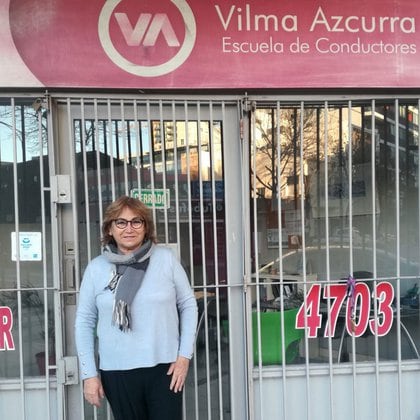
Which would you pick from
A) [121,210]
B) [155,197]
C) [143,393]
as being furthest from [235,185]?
[143,393]

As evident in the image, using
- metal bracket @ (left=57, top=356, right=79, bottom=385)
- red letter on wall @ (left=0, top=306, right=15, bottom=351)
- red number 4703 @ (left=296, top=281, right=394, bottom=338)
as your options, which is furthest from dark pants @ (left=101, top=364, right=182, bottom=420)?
red number 4703 @ (left=296, top=281, right=394, bottom=338)

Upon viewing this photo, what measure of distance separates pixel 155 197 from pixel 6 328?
1259 mm

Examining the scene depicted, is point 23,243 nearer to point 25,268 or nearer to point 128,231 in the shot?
point 25,268

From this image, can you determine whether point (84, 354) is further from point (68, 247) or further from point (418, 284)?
point (418, 284)

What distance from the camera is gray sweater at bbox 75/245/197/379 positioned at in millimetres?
2301

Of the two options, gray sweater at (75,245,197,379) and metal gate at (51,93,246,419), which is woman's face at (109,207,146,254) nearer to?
gray sweater at (75,245,197,379)

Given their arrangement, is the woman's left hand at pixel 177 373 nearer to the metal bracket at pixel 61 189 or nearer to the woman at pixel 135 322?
the woman at pixel 135 322

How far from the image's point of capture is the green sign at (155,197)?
3.17 metres

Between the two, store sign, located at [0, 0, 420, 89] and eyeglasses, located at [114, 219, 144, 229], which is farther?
store sign, located at [0, 0, 420, 89]

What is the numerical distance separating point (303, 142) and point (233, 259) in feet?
2.98

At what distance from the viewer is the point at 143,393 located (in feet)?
7.74

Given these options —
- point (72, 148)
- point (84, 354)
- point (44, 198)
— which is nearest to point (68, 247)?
point (44, 198)

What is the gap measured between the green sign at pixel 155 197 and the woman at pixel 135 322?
2.38 ft

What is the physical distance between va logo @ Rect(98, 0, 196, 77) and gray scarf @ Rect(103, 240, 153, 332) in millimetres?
1188
